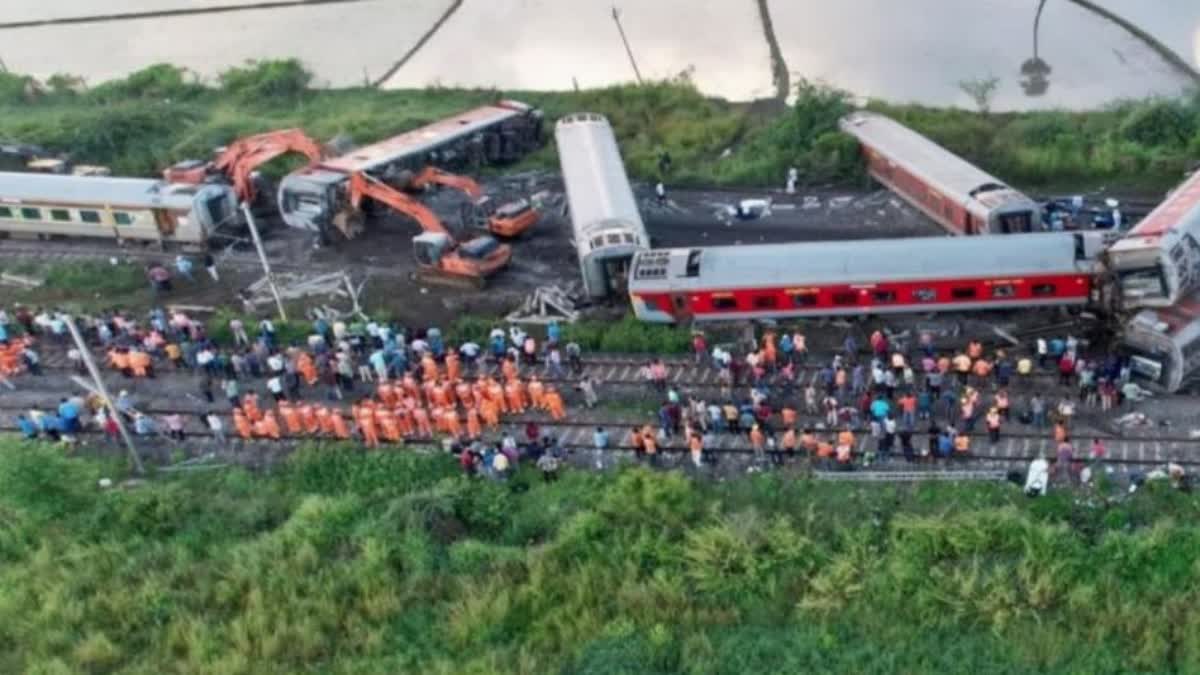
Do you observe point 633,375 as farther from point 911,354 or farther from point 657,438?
point 911,354

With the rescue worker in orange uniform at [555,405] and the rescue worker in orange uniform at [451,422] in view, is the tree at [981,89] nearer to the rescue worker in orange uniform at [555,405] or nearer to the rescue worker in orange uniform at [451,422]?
the rescue worker in orange uniform at [555,405]

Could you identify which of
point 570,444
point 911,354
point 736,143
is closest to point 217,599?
point 570,444

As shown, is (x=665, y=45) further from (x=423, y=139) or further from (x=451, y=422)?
(x=451, y=422)

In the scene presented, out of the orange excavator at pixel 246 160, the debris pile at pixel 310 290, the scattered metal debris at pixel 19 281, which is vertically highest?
the orange excavator at pixel 246 160

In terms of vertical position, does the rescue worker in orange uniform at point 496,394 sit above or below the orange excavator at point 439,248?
below

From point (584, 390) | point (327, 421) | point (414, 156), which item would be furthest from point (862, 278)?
point (414, 156)

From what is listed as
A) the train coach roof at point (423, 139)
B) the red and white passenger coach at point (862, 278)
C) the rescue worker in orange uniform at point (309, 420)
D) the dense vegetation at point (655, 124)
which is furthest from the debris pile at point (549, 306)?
the dense vegetation at point (655, 124)
